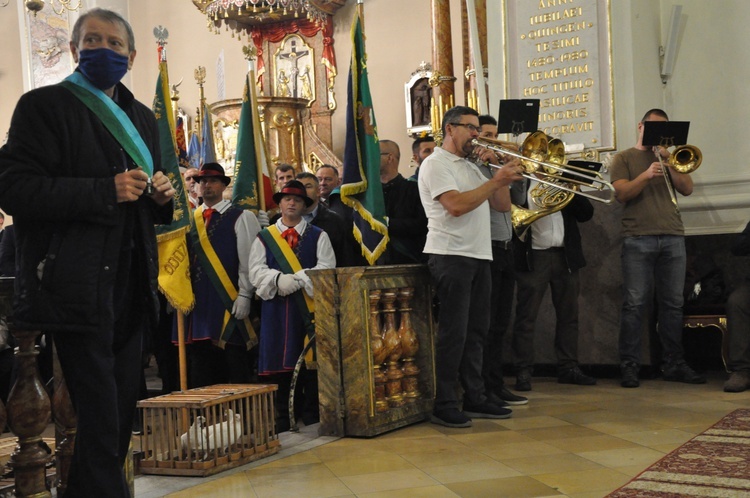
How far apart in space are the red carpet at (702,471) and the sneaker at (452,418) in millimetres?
1193

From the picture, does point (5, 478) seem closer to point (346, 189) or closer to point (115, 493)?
point (115, 493)

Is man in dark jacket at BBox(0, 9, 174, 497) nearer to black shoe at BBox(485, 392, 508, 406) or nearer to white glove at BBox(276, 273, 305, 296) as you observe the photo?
white glove at BBox(276, 273, 305, 296)

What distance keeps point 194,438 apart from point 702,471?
210 cm

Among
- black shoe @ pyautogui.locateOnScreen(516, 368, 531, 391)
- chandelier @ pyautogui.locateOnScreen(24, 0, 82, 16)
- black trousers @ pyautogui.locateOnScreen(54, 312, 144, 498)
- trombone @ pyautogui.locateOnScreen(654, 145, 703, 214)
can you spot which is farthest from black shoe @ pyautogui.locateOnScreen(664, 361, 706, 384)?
chandelier @ pyautogui.locateOnScreen(24, 0, 82, 16)

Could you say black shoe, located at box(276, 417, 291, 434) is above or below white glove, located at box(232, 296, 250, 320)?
below

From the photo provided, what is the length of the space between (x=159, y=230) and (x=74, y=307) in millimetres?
2890

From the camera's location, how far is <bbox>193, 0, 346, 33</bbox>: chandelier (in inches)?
545

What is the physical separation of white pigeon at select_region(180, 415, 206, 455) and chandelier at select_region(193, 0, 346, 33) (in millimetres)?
10835

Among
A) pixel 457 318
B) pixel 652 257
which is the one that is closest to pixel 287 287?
pixel 457 318

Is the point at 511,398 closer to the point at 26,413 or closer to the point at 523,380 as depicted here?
the point at 523,380

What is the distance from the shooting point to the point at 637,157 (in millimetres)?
6270

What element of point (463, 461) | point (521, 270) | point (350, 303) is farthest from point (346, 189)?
point (463, 461)

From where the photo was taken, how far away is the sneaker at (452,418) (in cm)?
471

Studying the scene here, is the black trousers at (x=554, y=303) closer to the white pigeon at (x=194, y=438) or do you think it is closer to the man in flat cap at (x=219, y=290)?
the man in flat cap at (x=219, y=290)
